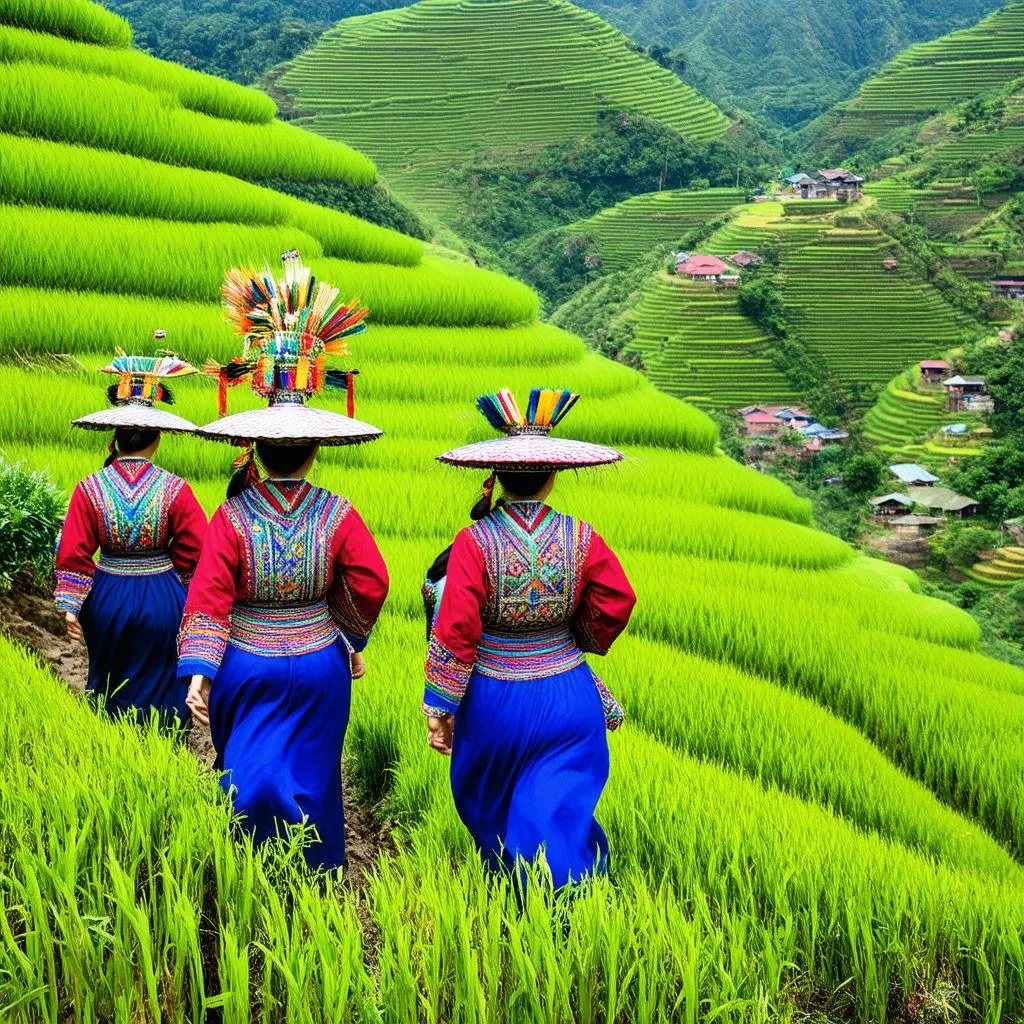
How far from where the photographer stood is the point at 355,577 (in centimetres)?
333

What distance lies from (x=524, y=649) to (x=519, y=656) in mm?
23

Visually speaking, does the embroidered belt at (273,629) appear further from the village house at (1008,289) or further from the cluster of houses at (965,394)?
the village house at (1008,289)

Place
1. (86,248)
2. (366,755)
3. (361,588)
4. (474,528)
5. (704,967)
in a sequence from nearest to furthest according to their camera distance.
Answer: (704,967)
(474,528)
(361,588)
(366,755)
(86,248)

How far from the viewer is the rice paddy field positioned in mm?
2193

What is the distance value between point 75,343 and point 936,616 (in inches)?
241

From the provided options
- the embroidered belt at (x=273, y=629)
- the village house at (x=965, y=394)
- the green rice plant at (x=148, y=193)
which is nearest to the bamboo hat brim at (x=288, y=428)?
the embroidered belt at (x=273, y=629)

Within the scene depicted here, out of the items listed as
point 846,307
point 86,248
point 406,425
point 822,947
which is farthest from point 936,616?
point 846,307

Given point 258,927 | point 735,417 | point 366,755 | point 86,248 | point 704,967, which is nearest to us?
point 704,967

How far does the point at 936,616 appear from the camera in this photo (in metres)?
7.54

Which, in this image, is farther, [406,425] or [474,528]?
[406,425]

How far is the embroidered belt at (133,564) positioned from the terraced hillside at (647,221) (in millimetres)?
65999

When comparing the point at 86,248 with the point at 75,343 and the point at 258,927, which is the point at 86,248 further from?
the point at 258,927

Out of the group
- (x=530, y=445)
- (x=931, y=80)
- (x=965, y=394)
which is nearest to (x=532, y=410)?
(x=530, y=445)

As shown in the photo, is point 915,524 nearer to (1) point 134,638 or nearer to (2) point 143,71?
(2) point 143,71
